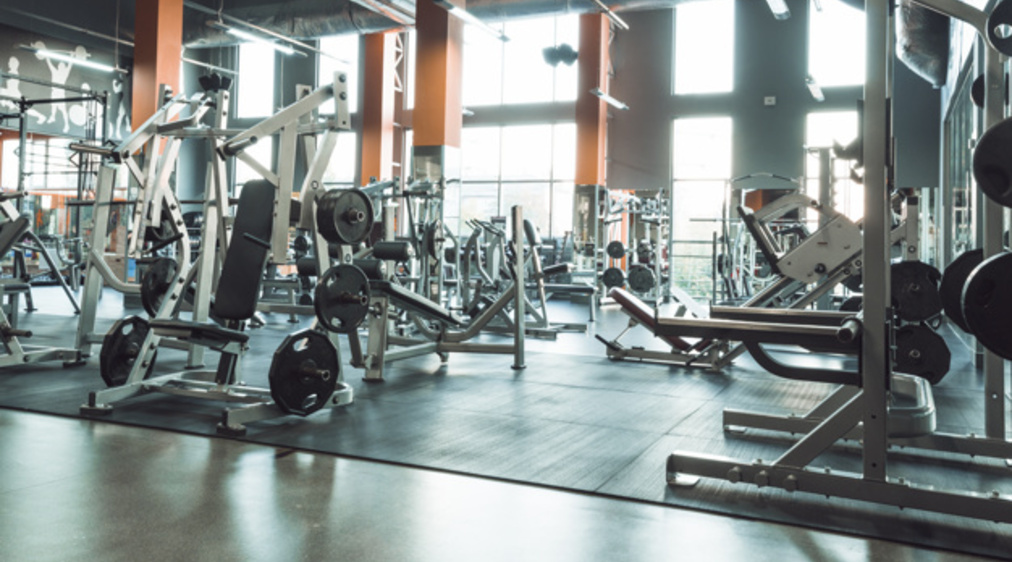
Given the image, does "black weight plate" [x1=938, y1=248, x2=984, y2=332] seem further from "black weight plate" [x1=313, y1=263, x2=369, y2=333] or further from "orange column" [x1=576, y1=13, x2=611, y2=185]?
"orange column" [x1=576, y1=13, x2=611, y2=185]

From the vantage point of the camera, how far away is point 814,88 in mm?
11469

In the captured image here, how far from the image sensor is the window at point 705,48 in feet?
43.0

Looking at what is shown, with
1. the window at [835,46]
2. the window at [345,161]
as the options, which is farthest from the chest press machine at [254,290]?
the window at [345,161]

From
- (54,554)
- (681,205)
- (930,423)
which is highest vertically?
(681,205)

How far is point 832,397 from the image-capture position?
2764 millimetres

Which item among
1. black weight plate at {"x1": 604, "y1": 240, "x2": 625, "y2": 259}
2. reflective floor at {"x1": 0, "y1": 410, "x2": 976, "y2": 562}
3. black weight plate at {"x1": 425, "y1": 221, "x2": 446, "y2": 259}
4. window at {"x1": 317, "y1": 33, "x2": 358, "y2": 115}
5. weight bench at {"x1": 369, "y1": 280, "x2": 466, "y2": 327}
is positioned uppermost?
window at {"x1": 317, "y1": 33, "x2": 358, "y2": 115}

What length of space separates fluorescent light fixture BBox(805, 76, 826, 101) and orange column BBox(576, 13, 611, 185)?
3.23 metres

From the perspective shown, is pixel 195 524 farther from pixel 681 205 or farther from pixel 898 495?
pixel 681 205

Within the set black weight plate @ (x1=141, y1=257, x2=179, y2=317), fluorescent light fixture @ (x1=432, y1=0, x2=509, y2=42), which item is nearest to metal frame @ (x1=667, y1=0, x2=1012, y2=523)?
black weight plate @ (x1=141, y1=257, x2=179, y2=317)

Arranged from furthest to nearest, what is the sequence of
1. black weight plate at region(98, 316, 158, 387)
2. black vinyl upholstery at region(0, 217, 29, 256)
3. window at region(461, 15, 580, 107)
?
window at region(461, 15, 580, 107), black vinyl upholstery at region(0, 217, 29, 256), black weight plate at region(98, 316, 158, 387)

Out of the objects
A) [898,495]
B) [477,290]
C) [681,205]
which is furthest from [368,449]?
[681,205]

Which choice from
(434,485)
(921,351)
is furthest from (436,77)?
(434,485)

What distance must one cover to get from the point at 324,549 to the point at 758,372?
3.68m

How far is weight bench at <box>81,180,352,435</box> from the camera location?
2988 millimetres
